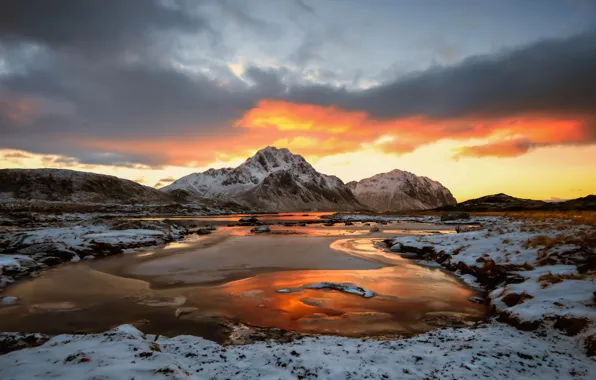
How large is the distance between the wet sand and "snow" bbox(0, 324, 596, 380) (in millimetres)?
1793

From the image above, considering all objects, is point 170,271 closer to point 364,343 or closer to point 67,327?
point 67,327

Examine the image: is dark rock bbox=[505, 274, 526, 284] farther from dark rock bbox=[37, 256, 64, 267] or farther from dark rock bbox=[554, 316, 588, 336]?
dark rock bbox=[37, 256, 64, 267]

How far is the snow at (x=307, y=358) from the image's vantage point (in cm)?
610

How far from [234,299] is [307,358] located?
7.11 meters

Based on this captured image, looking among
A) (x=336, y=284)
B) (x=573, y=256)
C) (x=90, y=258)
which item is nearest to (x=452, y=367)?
(x=336, y=284)

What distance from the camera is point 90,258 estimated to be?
80.9ft

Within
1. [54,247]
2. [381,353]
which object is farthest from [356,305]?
[54,247]

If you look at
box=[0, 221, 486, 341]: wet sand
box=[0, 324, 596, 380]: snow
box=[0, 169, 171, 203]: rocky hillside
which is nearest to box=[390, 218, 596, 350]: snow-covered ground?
box=[0, 324, 596, 380]: snow

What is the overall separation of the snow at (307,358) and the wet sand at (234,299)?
179 cm

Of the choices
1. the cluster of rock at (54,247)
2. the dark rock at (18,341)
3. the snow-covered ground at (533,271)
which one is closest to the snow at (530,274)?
the snow-covered ground at (533,271)

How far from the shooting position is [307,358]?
720cm

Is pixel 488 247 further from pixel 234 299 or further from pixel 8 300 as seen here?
pixel 8 300

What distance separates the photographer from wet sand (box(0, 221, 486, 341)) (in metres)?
10.5

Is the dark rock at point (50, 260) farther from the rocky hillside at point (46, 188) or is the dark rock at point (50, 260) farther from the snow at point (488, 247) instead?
the rocky hillside at point (46, 188)
